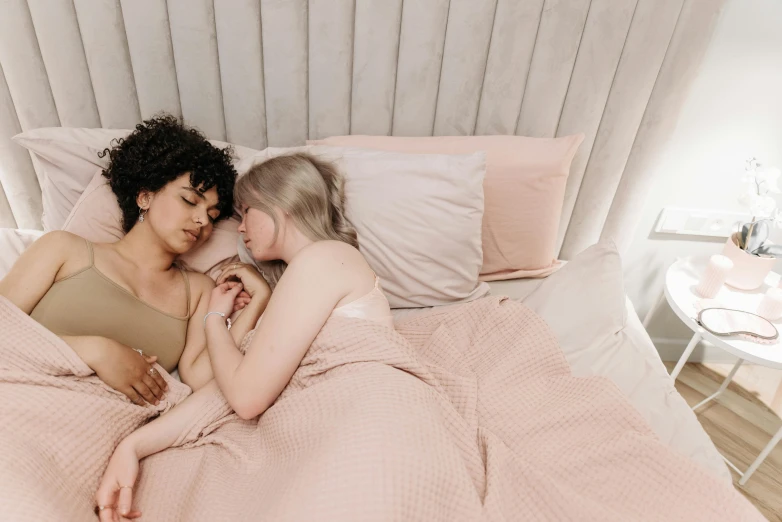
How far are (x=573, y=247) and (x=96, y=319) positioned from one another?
1421 mm

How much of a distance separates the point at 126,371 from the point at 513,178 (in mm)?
1043

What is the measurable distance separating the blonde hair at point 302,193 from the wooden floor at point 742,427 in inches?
59.5

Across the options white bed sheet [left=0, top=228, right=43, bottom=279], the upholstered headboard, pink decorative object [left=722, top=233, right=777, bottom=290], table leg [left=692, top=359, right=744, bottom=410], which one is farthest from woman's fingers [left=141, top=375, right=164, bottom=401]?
table leg [left=692, top=359, right=744, bottom=410]

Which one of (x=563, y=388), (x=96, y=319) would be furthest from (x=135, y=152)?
(x=563, y=388)

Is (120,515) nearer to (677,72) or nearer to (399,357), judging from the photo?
(399,357)

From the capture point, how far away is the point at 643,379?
1092mm

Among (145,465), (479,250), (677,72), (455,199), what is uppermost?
(677,72)

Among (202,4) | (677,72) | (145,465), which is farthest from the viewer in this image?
(677,72)

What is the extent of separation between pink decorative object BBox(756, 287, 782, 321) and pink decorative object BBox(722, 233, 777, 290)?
0.09 meters

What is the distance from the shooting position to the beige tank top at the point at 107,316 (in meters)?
1.03

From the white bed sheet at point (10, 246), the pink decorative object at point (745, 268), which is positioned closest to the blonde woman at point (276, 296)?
the white bed sheet at point (10, 246)

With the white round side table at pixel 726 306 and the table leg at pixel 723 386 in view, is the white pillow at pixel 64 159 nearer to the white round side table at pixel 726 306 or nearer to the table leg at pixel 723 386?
the white round side table at pixel 726 306

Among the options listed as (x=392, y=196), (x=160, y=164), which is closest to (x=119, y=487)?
(x=160, y=164)

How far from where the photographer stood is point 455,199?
1.21m
